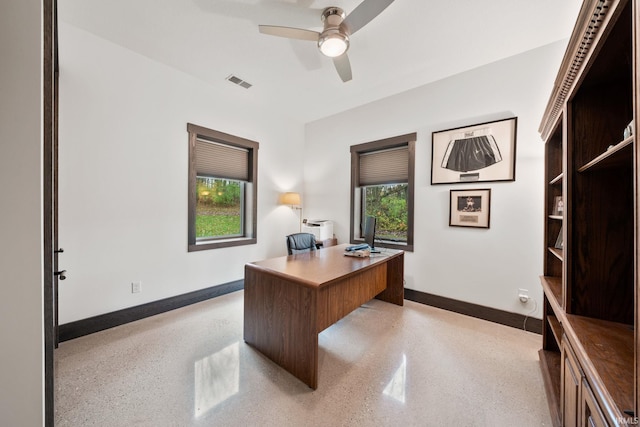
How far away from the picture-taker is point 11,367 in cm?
72

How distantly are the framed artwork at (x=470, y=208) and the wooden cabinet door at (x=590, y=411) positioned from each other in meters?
2.09

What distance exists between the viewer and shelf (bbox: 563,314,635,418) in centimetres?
77

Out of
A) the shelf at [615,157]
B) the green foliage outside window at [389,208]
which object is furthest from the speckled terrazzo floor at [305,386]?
the shelf at [615,157]

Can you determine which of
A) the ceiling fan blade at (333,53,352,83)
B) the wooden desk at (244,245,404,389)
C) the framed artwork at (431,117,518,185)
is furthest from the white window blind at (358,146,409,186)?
the wooden desk at (244,245,404,389)

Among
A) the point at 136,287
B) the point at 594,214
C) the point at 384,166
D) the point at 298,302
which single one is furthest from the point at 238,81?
the point at 594,214

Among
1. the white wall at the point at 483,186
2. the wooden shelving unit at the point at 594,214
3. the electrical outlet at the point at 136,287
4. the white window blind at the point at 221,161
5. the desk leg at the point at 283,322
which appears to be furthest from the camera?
the white window blind at the point at 221,161

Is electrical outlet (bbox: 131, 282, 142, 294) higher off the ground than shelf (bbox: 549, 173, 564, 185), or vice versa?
shelf (bbox: 549, 173, 564, 185)

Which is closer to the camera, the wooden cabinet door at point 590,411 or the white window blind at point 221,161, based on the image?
the wooden cabinet door at point 590,411

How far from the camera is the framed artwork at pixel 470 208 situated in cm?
280

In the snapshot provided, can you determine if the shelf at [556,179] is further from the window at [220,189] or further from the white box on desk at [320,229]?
the window at [220,189]

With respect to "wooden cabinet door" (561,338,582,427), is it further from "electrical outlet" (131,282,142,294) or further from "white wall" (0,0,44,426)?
"electrical outlet" (131,282,142,294)

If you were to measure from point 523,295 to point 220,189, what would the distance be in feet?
13.3

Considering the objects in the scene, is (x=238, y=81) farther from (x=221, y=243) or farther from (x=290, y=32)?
(x=221, y=243)

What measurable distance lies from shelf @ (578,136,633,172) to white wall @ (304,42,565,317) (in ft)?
5.23
